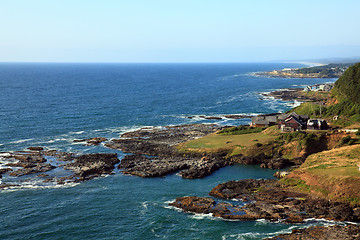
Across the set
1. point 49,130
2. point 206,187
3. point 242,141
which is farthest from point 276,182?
point 49,130

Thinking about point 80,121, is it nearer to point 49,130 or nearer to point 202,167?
point 49,130

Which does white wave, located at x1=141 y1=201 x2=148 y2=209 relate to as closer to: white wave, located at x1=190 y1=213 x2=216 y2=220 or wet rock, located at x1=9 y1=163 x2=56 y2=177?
white wave, located at x1=190 y1=213 x2=216 y2=220

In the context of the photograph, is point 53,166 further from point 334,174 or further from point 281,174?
point 334,174

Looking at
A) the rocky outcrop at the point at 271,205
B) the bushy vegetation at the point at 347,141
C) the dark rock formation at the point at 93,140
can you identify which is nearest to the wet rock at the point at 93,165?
the dark rock formation at the point at 93,140

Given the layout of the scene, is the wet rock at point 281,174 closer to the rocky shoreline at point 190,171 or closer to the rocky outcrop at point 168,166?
the rocky shoreline at point 190,171

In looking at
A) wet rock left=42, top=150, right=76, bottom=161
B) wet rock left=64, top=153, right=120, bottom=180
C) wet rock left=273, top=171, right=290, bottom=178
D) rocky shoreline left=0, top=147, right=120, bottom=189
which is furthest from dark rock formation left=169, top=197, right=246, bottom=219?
wet rock left=42, top=150, right=76, bottom=161
